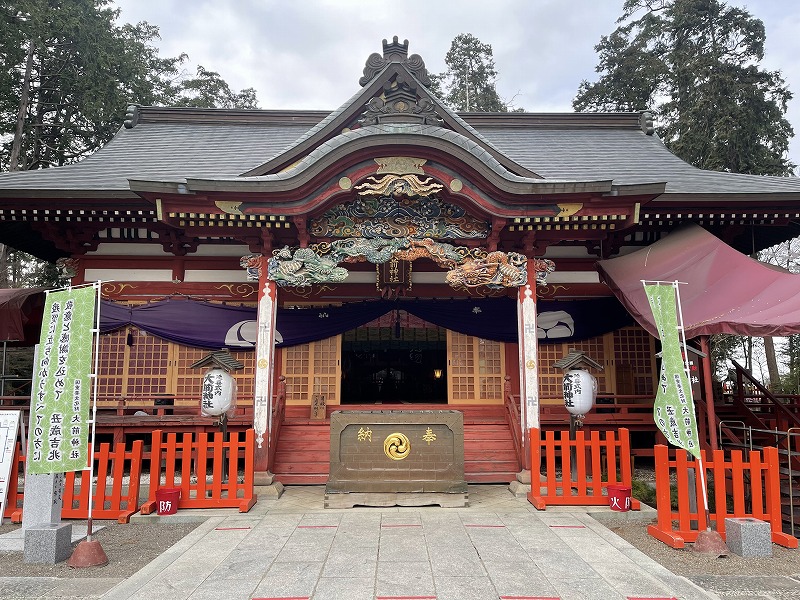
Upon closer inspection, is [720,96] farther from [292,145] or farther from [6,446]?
[6,446]

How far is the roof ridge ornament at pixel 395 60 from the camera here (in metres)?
8.75

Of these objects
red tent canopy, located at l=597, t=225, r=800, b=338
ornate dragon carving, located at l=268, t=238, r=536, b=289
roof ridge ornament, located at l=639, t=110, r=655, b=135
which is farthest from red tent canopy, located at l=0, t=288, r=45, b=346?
roof ridge ornament, located at l=639, t=110, r=655, b=135

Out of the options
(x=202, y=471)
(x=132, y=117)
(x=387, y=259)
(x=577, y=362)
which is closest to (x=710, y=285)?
(x=577, y=362)

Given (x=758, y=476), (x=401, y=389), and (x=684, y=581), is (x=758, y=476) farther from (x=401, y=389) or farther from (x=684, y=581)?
(x=401, y=389)

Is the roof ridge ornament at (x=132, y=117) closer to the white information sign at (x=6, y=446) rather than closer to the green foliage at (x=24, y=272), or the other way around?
the green foliage at (x=24, y=272)

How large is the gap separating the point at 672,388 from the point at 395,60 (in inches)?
260

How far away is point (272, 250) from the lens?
8406 millimetres

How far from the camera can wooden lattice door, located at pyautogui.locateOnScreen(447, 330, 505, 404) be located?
35.1 ft

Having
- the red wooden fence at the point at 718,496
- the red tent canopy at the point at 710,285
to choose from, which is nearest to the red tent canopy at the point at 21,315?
the red wooden fence at the point at 718,496

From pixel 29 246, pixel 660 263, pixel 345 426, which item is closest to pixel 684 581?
pixel 345 426

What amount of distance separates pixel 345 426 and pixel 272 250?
3.12 meters

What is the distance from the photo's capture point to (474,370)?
1080 cm

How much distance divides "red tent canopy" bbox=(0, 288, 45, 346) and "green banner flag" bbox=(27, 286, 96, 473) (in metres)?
4.19

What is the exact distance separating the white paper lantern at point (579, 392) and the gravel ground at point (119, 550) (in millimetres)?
5283
